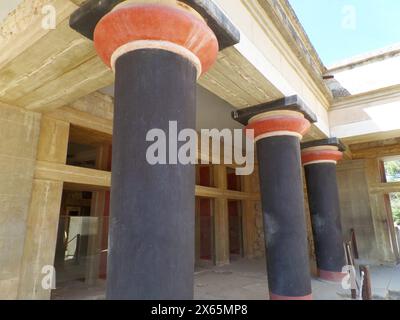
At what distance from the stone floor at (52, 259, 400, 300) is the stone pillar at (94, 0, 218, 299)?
326 cm

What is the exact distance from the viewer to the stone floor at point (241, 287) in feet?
14.1

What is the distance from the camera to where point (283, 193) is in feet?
10.8

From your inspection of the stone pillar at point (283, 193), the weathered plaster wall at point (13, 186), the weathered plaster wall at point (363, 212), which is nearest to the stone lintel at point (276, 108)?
the stone pillar at point (283, 193)

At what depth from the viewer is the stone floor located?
4.29m

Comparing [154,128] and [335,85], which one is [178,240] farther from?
[335,85]

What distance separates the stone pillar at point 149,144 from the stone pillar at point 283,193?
1.88m

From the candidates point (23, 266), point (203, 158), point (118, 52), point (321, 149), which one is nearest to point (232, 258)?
point (203, 158)

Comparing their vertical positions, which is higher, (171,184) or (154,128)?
(154,128)

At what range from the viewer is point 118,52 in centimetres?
172

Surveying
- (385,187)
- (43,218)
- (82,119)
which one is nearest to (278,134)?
(82,119)

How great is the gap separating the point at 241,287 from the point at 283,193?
2477mm

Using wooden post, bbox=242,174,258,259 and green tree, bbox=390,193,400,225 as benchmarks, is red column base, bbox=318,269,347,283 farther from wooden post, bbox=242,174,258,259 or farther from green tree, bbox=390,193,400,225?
green tree, bbox=390,193,400,225

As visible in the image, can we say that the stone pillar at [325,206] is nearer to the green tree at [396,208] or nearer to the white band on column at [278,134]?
the white band on column at [278,134]
